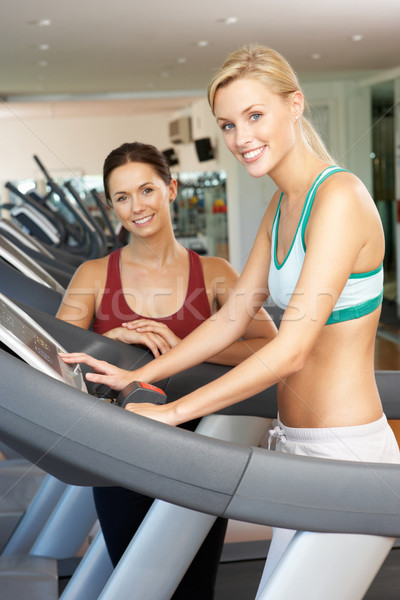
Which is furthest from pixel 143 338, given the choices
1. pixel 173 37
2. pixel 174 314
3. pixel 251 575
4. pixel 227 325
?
pixel 173 37

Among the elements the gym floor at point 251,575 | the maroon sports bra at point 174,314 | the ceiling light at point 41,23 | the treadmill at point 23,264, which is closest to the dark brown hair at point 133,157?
the maroon sports bra at point 174,314

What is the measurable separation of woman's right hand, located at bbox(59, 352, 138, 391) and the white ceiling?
395 cm

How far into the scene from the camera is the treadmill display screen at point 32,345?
0.96m

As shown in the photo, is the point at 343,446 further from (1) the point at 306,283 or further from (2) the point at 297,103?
(2) the point at 297,103

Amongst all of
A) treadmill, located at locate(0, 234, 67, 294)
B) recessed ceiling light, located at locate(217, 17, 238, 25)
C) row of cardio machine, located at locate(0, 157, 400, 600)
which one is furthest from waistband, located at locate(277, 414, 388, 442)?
recessed ceiling light, located at locate(217, 17, 238, 25)

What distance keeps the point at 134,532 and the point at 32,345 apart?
0.61 meters

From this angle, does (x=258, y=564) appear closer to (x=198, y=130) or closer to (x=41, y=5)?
(x=41, y=5)

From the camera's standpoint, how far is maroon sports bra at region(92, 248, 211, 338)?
1.69 metres

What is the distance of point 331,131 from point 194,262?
7633mm

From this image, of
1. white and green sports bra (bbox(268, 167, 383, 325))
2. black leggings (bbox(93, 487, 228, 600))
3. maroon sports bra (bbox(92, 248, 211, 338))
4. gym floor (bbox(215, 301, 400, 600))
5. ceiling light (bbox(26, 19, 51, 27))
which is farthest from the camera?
ceiling light (bbox(26, 19, 51, 27))

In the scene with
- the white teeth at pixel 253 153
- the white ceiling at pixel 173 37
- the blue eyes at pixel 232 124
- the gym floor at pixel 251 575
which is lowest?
the gym floor at pixel 251 575

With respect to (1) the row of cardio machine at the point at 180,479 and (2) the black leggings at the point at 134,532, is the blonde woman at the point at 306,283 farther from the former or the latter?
(2) the black leggings at the point at 134,532

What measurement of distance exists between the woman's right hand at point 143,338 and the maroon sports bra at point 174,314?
115mm

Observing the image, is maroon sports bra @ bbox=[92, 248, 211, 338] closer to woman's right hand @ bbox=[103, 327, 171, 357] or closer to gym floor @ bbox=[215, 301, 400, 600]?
woman's right hand @ bbox=[103, 327, 171, 357]
